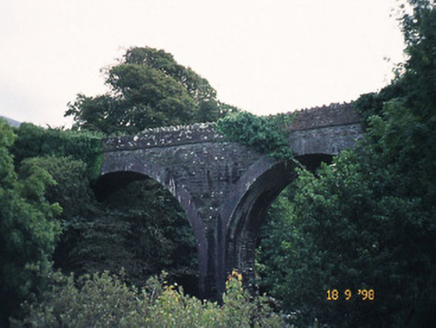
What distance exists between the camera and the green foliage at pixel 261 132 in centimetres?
1505

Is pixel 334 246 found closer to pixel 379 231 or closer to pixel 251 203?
pixel 379 231

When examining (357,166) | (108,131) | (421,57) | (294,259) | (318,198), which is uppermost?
(108,131)

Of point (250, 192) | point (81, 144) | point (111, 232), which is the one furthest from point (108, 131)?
point (250, 192)

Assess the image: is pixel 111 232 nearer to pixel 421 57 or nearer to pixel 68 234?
pixel 68 234

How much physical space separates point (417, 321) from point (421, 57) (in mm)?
4075

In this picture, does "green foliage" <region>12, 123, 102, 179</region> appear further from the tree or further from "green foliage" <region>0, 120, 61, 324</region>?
the tree

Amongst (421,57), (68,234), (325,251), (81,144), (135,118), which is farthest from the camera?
(135,118)

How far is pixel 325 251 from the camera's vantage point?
945 centimetres

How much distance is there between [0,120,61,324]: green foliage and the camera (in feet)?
33.3

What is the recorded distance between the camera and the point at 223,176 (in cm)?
1598
